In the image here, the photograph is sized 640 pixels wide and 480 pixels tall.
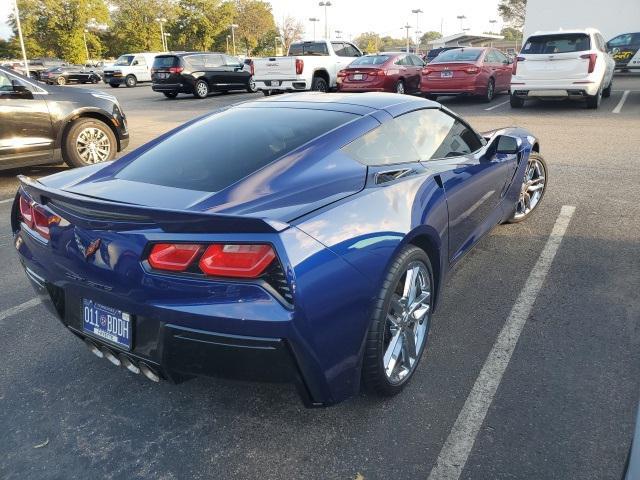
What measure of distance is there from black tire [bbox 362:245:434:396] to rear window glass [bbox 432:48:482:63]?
13.6 metres

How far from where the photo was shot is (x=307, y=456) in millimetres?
2342

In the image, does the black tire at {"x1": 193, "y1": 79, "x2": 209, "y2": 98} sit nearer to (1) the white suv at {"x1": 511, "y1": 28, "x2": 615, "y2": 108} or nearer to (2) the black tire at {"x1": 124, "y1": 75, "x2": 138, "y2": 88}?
(1) the white suv at {"x1": 511, "y1": 28, "x2": 615, "y2": 108}

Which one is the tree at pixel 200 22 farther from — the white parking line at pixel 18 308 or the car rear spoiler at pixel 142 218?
the car rear spoiler at pixel 142 218

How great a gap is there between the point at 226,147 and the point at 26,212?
1052 millimetres

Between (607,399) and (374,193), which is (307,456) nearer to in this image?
(374,193)

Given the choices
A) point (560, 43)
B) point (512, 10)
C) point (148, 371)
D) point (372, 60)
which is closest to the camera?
point (148, 371)

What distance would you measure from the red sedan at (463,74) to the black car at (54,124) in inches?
360

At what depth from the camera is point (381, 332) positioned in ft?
7.89

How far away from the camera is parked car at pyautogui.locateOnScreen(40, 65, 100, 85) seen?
34.9 m

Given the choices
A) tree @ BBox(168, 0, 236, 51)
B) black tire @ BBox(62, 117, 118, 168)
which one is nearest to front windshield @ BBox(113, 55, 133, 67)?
black tire @ BBox(62, 117, 118, 168)

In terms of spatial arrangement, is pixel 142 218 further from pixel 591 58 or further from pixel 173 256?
pixel 591 58

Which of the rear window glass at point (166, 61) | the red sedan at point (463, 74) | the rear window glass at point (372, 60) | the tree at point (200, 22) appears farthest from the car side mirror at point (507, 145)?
the tree at point (200, 22)

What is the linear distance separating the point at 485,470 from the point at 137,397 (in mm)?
1680

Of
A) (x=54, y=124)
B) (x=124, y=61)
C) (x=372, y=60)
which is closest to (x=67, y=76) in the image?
(x=124, y=61)
